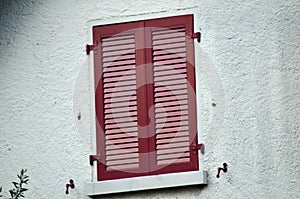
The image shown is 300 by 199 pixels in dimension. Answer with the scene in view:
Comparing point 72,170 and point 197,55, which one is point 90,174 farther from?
point 197,55

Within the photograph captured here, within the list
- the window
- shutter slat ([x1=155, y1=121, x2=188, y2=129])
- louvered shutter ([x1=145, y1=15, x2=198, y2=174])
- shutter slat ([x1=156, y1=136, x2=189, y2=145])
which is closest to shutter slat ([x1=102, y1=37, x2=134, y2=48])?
the window

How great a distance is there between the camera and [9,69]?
32.6ft

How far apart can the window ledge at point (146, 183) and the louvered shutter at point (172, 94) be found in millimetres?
81

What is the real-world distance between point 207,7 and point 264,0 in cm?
44

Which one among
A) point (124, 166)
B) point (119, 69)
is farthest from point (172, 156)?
point (119, 69)

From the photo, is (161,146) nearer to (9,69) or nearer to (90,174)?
(90,174)

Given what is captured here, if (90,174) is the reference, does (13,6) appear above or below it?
above

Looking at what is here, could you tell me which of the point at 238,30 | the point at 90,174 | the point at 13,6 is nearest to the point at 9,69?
the point at 13,6

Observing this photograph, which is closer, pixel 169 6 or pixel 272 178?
pixel 272 178

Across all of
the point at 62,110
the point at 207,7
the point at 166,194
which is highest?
the point at 207,7

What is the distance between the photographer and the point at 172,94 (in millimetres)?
9508

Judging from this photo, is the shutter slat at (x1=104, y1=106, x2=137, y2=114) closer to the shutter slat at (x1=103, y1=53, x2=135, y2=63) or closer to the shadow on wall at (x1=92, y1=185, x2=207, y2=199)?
the shutter slat at (x1=103, y1=53, x2=135, y2=63)

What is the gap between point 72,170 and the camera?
951 centimetres

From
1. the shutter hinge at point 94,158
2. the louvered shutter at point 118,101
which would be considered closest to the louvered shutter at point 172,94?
the louvered shutter at point 118,101
